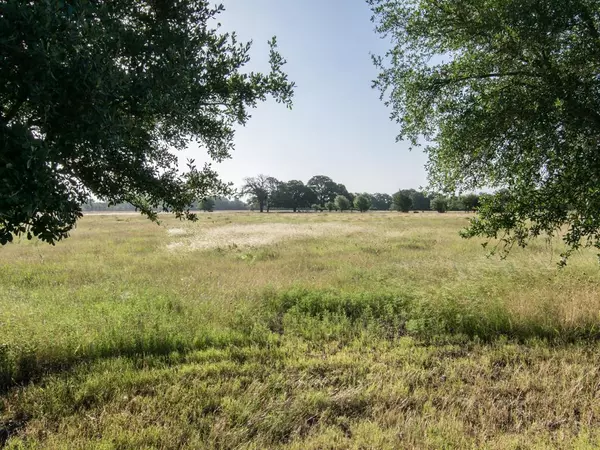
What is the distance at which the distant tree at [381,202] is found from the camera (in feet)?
570

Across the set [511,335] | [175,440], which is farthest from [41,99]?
[511,335]

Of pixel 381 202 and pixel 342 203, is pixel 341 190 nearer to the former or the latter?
pixel 381 202

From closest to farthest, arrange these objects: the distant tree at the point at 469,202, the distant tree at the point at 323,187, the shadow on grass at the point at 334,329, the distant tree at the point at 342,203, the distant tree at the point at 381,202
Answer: the shadow on grass at the point at 334,329
the distant tree at the point at 469,202
the distant tree at the point at 342,203
the distant tree at the point at 323,187
the distant tree at the point at 381,202

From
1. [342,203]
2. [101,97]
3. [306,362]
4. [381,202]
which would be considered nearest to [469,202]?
[342,203]

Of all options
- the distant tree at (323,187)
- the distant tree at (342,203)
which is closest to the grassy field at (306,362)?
the distant tree at (342,203)

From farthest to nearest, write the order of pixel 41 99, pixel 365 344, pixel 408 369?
pixel 365 344
pixel 408 369
pixel 41 99

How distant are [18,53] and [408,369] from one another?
7.07 metres

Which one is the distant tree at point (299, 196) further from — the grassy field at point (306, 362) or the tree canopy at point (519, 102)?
the tree canopy at point (519, 102)

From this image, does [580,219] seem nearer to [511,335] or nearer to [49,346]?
[511,335]

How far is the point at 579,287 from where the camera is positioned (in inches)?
387

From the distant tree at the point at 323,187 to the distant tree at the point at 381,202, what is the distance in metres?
23.1

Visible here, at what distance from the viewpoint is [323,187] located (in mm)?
163500

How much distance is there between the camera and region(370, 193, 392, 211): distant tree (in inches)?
6837

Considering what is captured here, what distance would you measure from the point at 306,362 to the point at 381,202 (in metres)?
175
